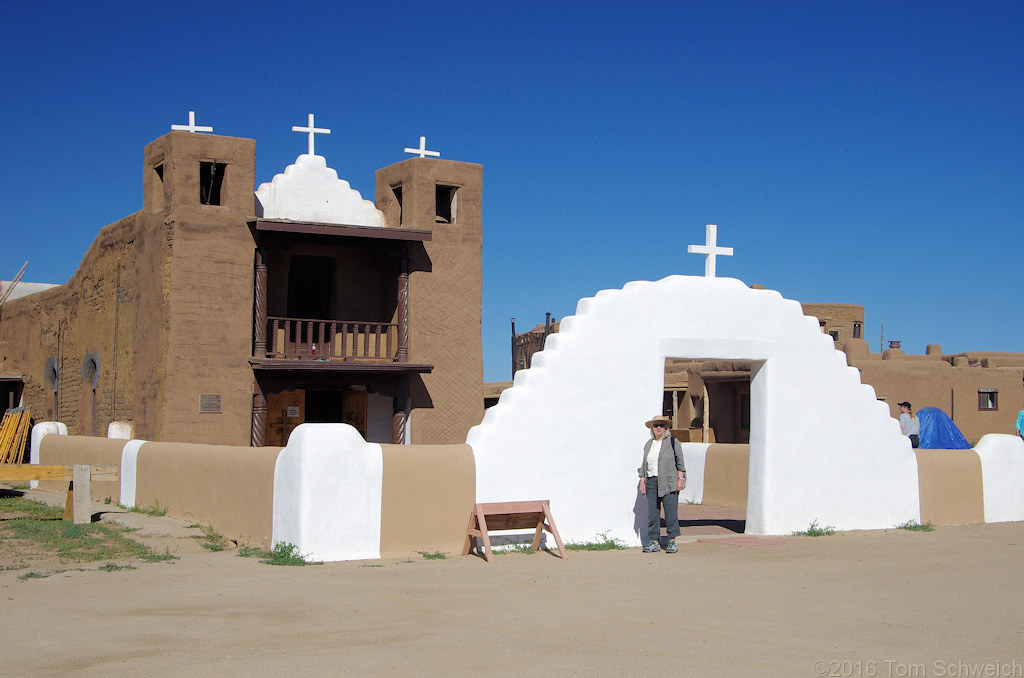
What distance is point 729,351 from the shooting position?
40.8ft

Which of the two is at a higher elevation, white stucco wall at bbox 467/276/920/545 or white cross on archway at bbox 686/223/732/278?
white cross on archway at bbox 686/223/732/278

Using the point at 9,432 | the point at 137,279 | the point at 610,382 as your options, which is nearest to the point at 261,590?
the point at 610,382

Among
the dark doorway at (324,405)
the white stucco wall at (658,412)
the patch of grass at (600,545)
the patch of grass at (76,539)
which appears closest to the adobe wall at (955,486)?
the white stucco wall at (658,412)

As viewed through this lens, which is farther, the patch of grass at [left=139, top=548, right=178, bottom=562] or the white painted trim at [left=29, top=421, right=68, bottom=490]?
the white painted trim at [left=29, top=421, right=68, bottom=490]

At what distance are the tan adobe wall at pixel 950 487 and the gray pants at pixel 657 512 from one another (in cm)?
429

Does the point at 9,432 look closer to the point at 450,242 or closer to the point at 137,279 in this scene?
the point at 137,279

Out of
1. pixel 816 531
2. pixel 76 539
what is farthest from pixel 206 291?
pixel 816 531

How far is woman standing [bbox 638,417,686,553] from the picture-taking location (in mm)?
11148

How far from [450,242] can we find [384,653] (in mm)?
14990

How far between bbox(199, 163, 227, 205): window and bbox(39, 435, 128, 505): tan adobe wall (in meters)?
4.98

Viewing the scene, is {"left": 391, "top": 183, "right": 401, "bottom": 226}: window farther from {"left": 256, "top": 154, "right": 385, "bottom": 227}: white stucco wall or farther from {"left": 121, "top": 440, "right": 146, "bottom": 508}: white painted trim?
{"left": 121, "top": 440, "right": 146, "bottom": 508}: white painted trim

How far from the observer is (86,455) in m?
17.0

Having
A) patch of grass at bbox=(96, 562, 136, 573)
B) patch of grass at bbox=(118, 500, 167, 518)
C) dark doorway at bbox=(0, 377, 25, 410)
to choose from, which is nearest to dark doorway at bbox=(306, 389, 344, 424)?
patch of grass at bbox=(118, 500, 167, 518)

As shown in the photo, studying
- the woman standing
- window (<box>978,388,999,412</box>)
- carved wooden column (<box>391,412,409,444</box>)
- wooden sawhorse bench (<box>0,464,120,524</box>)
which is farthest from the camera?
window (<box>978,388,999,412</box>)
